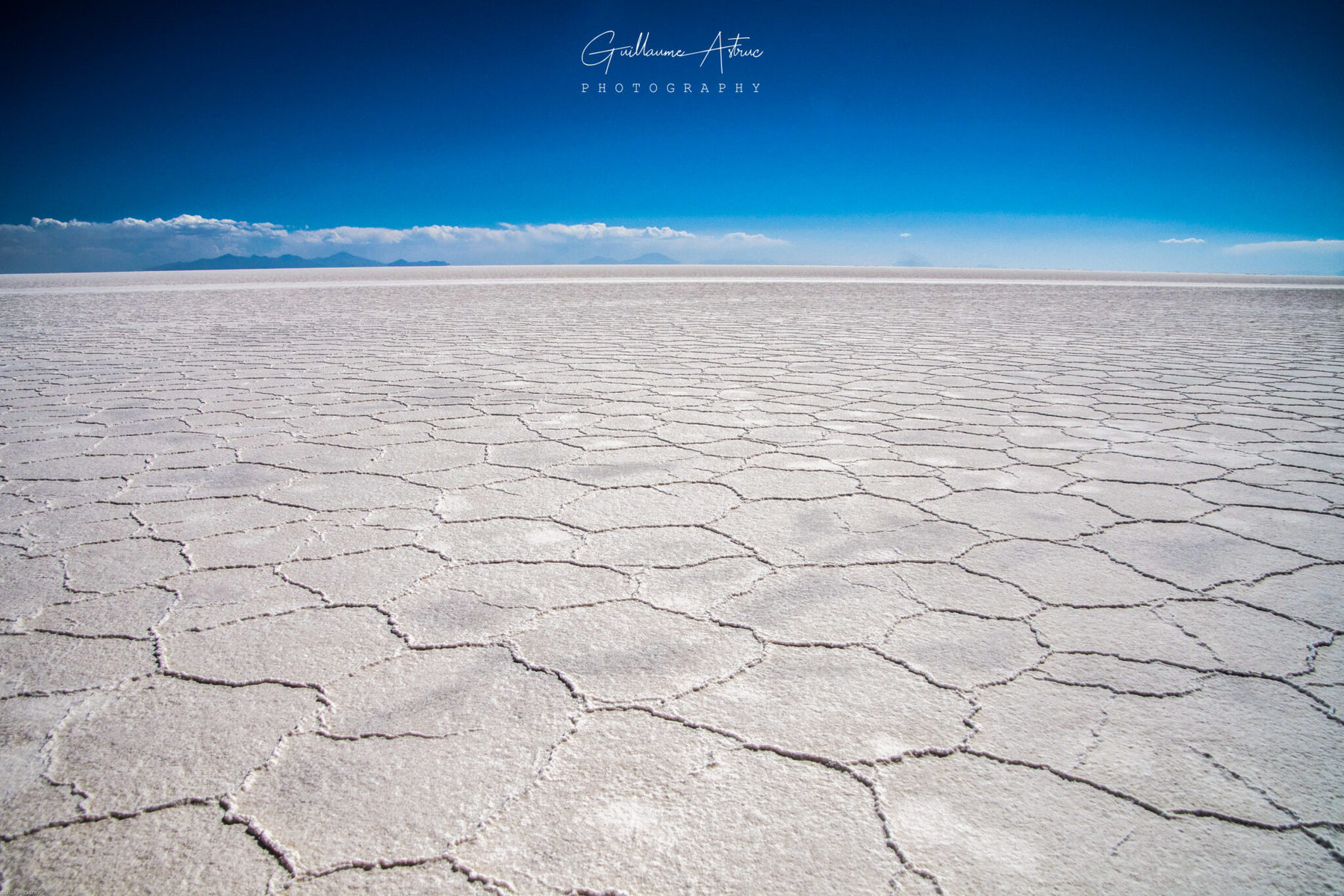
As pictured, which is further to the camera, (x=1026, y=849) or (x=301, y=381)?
(x=301, y=381)

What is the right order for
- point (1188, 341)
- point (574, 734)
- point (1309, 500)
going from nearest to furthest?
point (574, 734) → point (1309, 500) → point (1188, 341)

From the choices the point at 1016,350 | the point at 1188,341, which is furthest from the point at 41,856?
the point at 1188,341

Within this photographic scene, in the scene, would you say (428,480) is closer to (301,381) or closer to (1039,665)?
(1039,665)

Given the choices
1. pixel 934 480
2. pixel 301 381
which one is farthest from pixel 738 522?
pixel 301 381

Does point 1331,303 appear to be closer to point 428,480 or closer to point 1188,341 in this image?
point 1188,341

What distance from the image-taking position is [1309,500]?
70.2 inches

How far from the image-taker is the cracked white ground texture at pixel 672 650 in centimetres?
78

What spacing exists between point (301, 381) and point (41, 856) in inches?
117

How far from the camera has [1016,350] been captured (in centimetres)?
455

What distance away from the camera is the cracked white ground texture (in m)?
0.78

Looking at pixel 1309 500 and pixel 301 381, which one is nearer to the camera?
pixel 1309 500

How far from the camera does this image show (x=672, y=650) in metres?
1.13

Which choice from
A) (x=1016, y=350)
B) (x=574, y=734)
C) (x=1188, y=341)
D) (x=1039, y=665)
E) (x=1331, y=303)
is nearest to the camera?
(x=574, y=734)

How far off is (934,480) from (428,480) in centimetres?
132
